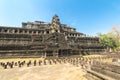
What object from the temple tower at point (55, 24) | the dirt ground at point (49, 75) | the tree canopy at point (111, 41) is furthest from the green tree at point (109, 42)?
the dirt ground at point (49, 75)

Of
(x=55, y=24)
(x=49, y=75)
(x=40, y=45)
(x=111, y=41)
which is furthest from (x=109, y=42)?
(x=49, y=75)

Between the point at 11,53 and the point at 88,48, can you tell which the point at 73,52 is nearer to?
the point at 88,48

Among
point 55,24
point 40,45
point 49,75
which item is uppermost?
point 55,24

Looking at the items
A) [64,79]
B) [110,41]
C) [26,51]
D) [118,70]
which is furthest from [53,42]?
[118,70]

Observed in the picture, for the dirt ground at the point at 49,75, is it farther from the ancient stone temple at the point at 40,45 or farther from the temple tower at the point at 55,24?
the temple tower at the point at 55,24

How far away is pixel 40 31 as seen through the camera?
2638 inches

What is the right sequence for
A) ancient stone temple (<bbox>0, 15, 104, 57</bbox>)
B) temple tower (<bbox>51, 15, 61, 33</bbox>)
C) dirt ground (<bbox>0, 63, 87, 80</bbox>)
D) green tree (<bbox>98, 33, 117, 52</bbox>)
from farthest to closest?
green tree (<bbox>98, 33, 117, 52</bbox>) → temple tower (<bbox>51, 15, 61, 33</bbox>) → ancient stone temple (<bbox>0, 15, 104, 57</bbox>) → dirt ground (<bbox>0, 63, 87, 80</bbox>)

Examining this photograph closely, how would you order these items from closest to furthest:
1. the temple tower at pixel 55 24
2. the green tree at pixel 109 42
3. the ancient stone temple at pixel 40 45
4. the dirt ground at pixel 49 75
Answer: the dirt ground at pixel 49 75 → the ancient stone temple at pixel 40 45 → the temple tower at pixel 55 24 → the green tree at pixel 109 42

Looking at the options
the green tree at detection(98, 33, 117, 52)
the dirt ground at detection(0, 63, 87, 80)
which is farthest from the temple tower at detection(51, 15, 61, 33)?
the dirt ground at detection(0, 63, 87, 80)

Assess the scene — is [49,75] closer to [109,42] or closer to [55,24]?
[55,24]

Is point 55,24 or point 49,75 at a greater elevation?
point 55,24

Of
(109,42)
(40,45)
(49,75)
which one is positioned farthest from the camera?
(109,42)

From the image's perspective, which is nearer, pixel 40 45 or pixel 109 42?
pixel 40 45

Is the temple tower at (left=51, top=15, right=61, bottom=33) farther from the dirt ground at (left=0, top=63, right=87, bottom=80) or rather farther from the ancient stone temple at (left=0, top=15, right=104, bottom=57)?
the dirt ground at (left=0, top=63, right=87, bottom=80)
